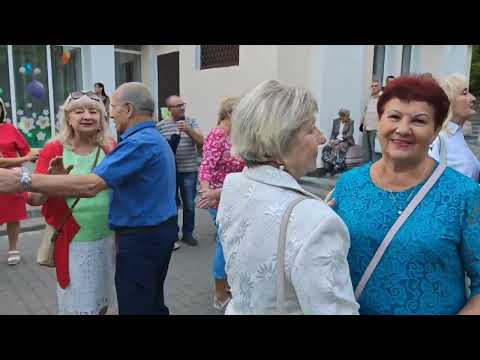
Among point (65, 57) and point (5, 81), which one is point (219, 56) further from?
point (5, 81)

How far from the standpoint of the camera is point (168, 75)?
1414 centimetres

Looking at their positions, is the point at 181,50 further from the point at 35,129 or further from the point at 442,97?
the point at 442,97

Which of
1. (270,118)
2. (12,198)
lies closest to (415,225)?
(270,118)

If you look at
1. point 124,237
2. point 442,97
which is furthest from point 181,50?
point 442,97

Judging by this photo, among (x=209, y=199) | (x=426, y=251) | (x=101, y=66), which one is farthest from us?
(x=101, y=66)

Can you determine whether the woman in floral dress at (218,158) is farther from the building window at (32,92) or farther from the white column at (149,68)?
the white column at (149,68)

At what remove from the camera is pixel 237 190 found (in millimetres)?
1482

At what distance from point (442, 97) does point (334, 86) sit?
27.9 ft

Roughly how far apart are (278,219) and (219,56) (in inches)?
428

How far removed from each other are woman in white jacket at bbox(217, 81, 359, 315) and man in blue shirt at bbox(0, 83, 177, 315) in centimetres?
106

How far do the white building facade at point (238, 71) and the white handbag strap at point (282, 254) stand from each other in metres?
8.23

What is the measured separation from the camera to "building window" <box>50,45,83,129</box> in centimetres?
1058

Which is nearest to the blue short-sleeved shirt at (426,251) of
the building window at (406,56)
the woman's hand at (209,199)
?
the woman's hand at (209,199)
